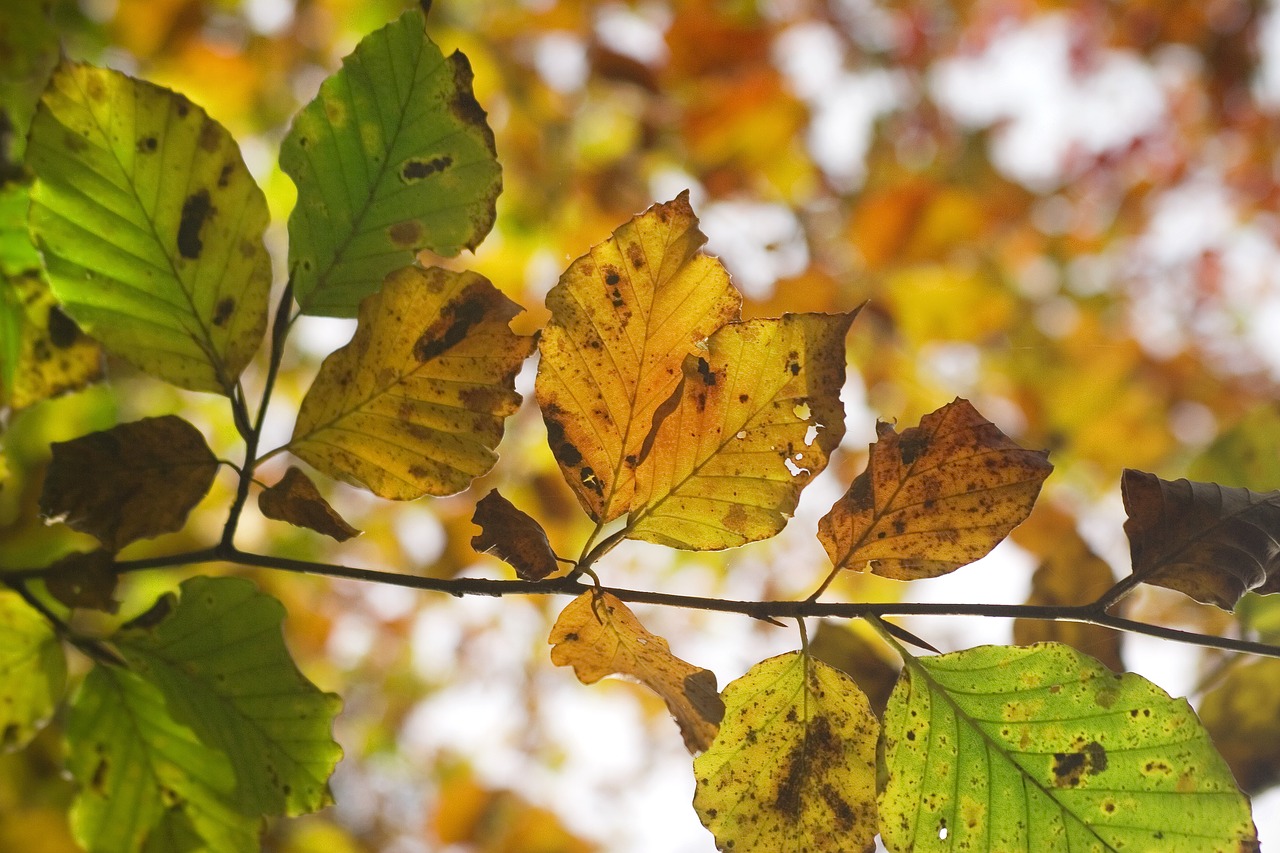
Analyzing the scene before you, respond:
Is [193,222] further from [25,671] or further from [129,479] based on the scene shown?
[25,671]

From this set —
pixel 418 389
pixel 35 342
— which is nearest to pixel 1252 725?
pixel 418 389

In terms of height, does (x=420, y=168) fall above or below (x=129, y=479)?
above

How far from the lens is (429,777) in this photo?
14.5ft

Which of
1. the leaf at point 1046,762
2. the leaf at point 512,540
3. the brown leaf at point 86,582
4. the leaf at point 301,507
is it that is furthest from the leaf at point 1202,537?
the brown leaf at point 86,582

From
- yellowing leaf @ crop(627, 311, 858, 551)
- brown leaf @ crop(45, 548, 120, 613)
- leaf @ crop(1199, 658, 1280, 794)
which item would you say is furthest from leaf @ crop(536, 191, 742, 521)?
leaf @ crop(1199, 658, 1280, 794)

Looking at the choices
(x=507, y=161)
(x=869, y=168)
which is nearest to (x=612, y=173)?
(x=507, y=161)

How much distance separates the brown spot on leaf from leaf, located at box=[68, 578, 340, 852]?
0.23 metres

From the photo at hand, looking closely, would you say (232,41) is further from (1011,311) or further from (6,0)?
(1011,311)

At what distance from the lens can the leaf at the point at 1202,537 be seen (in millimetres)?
407

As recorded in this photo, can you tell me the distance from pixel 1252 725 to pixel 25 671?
794 mm

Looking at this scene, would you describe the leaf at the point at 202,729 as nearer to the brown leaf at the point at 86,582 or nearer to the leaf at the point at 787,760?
the brown leaf at the point at 86,582

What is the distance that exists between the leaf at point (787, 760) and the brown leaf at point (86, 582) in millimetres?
314

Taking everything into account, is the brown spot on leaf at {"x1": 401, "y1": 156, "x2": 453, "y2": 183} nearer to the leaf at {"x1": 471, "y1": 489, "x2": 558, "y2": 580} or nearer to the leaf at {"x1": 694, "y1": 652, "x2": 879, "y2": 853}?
the leaf at {"x1": 471, "y1": 489, "x2": 558, "y2": 580}

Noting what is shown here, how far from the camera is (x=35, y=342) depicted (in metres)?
0.54
